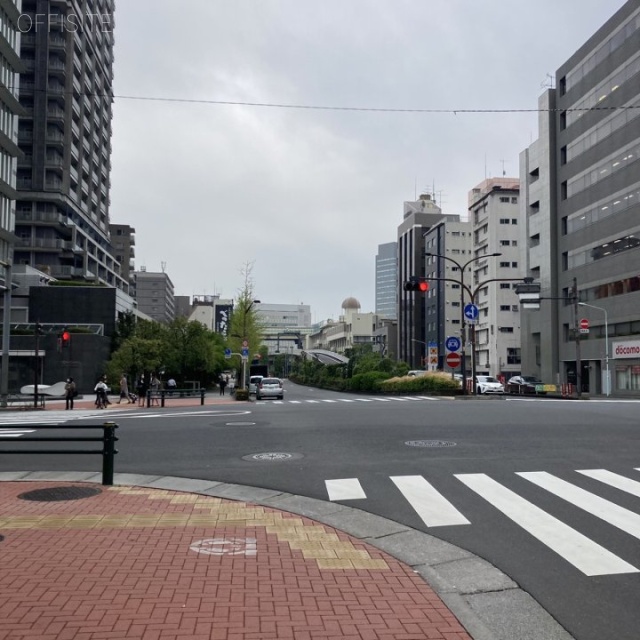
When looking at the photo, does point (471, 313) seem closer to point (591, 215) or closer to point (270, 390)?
point (270, 390)

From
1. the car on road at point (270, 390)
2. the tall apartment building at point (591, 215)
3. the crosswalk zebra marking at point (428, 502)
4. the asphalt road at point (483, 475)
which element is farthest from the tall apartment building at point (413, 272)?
the crosswalk zebra marking at point (428, 502)

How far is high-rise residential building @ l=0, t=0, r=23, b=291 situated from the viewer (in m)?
53.1

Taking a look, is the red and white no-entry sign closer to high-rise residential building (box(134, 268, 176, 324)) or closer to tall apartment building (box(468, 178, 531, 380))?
tall apartment building (box(468, 178, 531, 380))

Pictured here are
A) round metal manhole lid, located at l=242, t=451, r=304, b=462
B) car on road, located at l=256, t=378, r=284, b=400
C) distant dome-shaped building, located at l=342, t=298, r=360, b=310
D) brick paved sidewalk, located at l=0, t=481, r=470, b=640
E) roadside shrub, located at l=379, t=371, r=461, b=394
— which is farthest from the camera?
distant dome-shaped building, located at l=342, t=298, r=360, b=310

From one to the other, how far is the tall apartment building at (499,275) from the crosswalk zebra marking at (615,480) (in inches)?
3229

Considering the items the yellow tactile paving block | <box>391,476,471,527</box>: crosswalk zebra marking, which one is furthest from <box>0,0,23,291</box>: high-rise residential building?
<box>391,476,471,527</box>: crosswalk zebra marking

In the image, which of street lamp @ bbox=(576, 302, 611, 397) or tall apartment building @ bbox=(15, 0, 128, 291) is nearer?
street lamp @ bbox=(576, 302, 611, 397)

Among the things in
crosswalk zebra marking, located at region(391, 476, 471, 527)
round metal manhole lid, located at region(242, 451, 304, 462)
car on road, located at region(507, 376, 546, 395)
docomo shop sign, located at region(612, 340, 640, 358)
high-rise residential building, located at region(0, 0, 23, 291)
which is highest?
high-rise residential building, located at region(0, 0, 23, 291)

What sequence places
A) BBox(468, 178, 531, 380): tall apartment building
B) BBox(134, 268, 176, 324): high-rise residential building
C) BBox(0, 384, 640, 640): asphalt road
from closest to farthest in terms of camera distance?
1. BBox(0, 384, 640, 640): asphalt road
2. BBox(468, 178, 531, 380): tall apartment building
3. BBox(134, 268, 176, 324): high-rise residential building

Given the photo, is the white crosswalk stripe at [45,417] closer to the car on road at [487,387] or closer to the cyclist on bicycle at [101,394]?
the cyclist on bicycle at [101,394]

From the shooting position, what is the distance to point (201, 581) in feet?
16.7

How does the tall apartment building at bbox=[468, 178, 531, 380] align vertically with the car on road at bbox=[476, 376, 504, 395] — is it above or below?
above

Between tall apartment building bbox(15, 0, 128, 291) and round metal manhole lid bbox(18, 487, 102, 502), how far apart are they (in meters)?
71.9

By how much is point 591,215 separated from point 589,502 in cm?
5951
